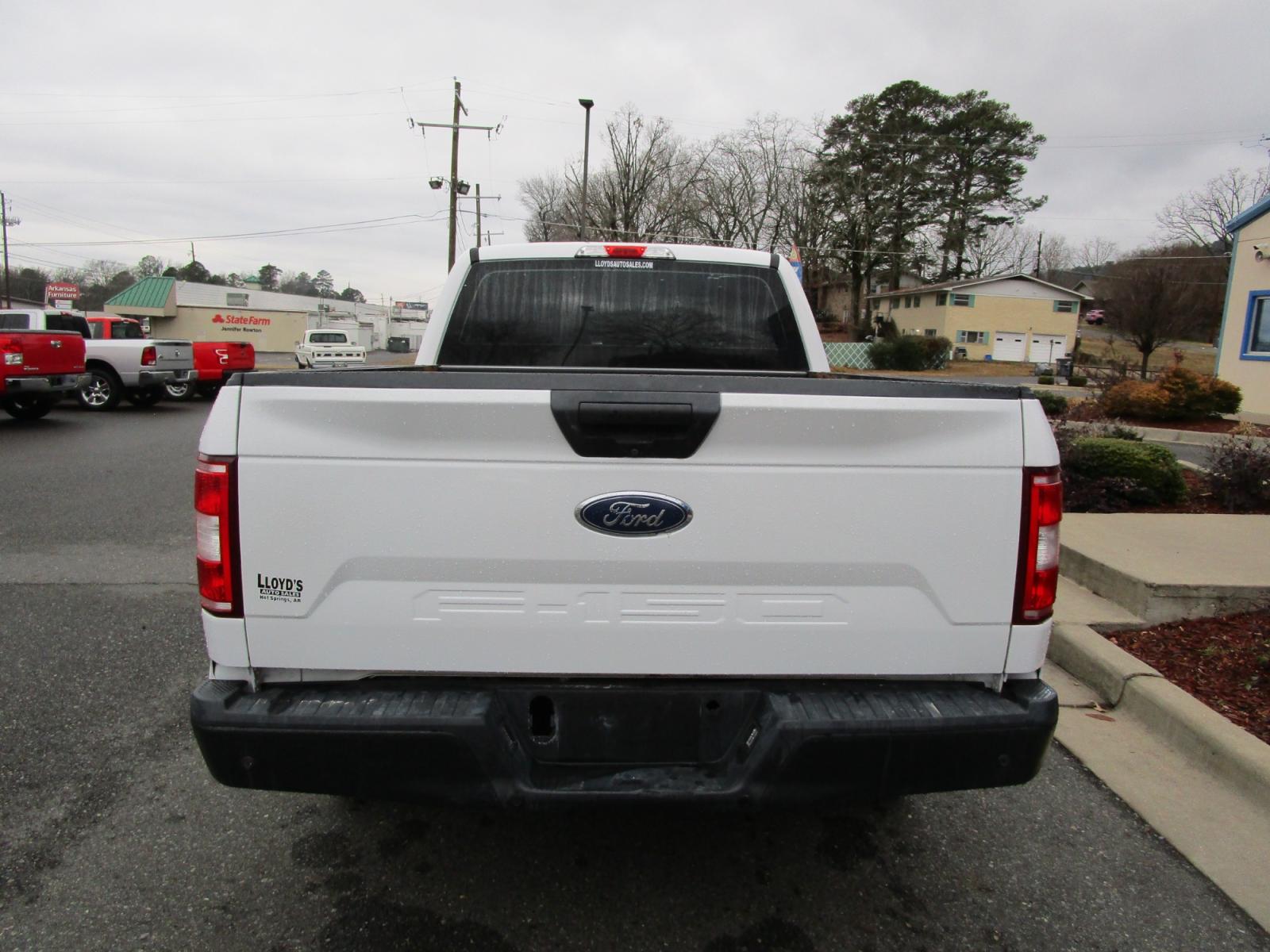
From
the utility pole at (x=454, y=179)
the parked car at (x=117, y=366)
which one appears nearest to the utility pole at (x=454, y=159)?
the utility pole at (x=454, y=179)

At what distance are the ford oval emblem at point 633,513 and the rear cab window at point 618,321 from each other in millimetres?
1855

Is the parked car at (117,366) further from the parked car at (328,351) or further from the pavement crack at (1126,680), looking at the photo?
the pavement crack at (1126,680)

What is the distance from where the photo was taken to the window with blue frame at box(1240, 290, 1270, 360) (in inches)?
709

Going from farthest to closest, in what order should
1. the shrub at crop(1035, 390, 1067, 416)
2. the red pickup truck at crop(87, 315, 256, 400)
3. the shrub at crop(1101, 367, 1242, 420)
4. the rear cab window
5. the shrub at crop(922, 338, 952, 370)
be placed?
the shrub at crop(922, 338, 952, 370) < the red pickup truck at crop(87, 315, 256, 400) < the shrub at crop(1035, 390, 1067, 416) < the shrub at crop(1101, 367, 1242, 420) < the rear cab window

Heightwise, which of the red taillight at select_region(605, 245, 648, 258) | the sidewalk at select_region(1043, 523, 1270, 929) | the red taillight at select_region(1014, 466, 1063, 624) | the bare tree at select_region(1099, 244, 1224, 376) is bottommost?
the sidewalk at select_region(1043, 523, 1270, 929)

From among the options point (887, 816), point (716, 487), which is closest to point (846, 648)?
point (716, 487)

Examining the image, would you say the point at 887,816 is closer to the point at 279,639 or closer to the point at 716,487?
the point at 716,487

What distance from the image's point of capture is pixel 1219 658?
4133mm

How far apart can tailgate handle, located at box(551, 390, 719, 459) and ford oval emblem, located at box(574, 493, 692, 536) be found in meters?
0.10

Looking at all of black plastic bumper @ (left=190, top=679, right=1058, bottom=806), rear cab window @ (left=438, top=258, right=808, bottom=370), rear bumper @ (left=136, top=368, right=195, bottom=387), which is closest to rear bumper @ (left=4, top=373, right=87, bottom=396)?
rear bumper @ (left=136, top=368, right=195, bottom=387)

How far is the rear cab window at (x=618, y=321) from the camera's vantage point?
3828mm

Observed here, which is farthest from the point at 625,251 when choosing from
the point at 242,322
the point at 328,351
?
the point at 242,322

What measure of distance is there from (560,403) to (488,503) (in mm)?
295

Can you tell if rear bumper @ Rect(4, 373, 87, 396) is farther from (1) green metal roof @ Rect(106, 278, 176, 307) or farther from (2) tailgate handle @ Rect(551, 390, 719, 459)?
(1) green metal roof @ Rect(106, 278, 176, 307)
